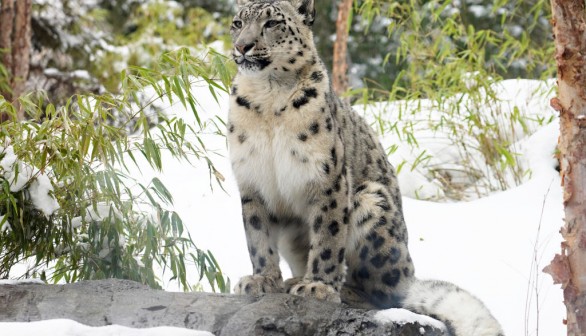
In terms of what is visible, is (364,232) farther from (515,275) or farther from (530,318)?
(515,275)

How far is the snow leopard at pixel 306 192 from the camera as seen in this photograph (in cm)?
438

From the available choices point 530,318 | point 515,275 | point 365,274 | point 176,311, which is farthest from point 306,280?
point 515,275

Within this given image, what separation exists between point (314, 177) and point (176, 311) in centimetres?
98

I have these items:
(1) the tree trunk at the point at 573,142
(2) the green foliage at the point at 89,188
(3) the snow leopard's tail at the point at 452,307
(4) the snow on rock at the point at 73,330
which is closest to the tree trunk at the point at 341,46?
(2) the green foliage at the point at 89,188

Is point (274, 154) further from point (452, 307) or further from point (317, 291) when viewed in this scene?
point (452, 307)

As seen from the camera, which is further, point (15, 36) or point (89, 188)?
point (15, 36)

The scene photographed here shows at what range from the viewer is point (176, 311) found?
3.86m

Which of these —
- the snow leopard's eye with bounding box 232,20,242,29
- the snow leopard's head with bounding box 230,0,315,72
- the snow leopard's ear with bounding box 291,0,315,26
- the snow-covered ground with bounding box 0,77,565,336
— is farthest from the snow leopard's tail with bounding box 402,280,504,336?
the snow leopard's eye with bounding box 232,20,242,29

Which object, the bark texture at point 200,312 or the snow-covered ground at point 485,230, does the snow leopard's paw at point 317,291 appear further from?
the snow-covered ground at point 485,230

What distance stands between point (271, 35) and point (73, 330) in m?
1.75

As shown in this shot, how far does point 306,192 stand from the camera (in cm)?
Answer: 443

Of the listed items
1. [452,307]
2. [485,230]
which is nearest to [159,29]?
[485,230]

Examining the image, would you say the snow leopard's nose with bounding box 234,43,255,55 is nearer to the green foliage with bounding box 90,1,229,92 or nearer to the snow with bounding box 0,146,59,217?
the snow with bounding box 0,146,59,217

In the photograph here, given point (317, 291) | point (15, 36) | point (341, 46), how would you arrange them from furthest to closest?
point (341, 46)
point (15, 36)
point (317, 291)
